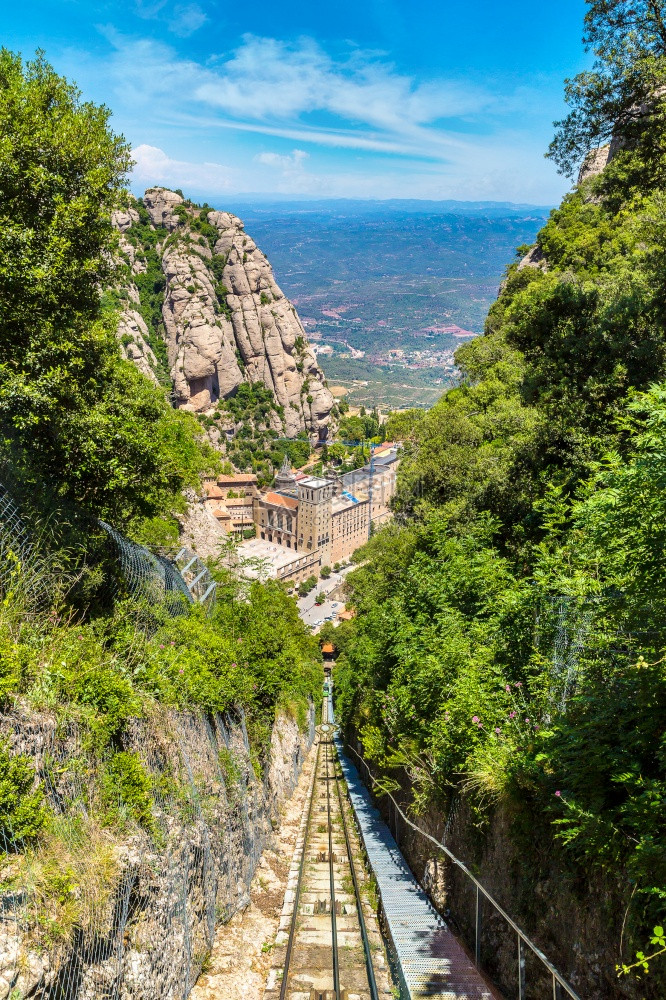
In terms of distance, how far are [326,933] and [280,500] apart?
8129cm

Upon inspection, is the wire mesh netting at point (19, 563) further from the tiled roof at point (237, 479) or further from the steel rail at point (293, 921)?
the tiled roof at point (237, 479)

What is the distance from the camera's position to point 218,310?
11194cm

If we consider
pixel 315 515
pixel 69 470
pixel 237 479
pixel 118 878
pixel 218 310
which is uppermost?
pixel 218 310

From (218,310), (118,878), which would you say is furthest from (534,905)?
(218,310)

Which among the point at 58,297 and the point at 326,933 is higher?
the point at 58,297

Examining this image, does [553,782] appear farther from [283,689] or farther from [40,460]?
[283,689]

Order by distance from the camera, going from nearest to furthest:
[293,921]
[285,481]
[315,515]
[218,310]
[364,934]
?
[364,934], [293,921], [315,515], [285,481], [218,310]

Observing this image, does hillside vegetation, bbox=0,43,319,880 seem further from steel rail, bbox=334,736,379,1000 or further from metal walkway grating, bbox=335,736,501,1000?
steel rail, bbox=334,736,379,1000

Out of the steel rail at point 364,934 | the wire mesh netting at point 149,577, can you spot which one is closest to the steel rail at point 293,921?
the steel rail at point 364,934

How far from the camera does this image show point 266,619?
1302 centimetres

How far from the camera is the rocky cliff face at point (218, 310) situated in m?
104

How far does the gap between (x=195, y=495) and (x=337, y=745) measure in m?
15.5

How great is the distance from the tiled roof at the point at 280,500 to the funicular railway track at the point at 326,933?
244 feet

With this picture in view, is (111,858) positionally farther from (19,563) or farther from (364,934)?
(364,934)
